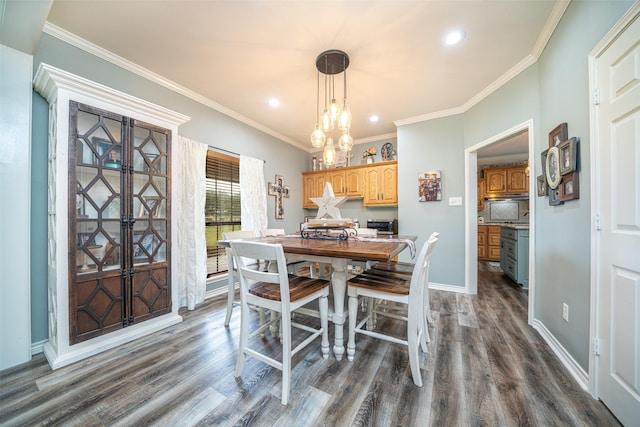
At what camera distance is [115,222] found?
1946 millimetres

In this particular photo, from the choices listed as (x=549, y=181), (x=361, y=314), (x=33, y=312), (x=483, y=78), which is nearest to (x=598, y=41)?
(x=549, y=181)

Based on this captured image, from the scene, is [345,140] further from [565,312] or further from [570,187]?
[565,312]

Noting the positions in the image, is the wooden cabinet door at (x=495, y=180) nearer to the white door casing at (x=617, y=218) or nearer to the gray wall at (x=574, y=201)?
the gray wall at (x=574, y=201)

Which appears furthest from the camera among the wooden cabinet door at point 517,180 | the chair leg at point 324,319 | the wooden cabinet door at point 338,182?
the wooden cabinet door at point 517,180

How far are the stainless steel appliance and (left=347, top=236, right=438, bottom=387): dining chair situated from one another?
7.08 feet

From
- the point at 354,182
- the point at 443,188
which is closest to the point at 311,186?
the point at 354,182

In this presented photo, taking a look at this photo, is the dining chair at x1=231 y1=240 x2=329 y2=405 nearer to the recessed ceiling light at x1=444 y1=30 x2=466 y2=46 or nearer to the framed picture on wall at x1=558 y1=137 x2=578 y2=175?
the framed picture on wall at x1=558 y1=137 x2=578 y2=175

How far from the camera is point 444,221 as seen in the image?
11.2ft

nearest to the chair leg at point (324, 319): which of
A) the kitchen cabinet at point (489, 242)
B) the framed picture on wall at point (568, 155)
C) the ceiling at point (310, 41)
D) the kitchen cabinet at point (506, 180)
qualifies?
the framed picture on wall at point (568, 155)

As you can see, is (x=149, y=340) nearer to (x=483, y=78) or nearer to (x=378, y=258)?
(x=378, y=258)

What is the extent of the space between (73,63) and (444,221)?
4571mm

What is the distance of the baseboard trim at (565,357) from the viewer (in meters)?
1.43

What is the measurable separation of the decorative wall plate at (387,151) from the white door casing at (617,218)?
2.82m

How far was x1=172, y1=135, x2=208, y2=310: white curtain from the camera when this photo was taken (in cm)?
272
